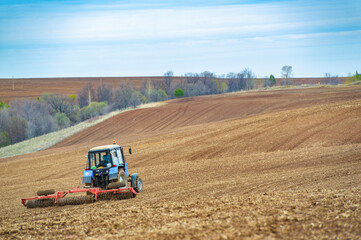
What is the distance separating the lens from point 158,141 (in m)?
35.0

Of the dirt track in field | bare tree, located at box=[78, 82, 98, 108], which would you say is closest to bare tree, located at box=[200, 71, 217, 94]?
bare tree, located at box=[78, 82, 98, 108]

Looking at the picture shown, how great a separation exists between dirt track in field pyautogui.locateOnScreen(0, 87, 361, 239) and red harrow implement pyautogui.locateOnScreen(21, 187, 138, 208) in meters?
0.36

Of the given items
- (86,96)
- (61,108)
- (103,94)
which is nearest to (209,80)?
(103,94)

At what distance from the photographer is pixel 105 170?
16000 mm

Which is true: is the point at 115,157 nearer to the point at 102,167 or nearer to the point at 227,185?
the point at 102,167

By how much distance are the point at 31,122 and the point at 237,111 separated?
4404cm

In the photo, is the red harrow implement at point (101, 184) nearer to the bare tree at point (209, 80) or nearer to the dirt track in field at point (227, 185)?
the dirt track in field at point (227, 185)

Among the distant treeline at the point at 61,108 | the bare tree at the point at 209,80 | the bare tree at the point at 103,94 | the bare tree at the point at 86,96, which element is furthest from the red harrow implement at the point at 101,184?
the bare tree at the point at 209,80

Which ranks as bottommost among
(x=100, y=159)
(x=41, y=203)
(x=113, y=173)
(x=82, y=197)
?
(x=41, y=203)

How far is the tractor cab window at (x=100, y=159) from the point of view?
1633 centimetres

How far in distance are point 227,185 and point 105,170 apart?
499 centimetres

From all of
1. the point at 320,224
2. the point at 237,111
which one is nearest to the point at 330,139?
the point at 320,224

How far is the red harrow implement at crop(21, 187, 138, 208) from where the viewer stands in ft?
49.0

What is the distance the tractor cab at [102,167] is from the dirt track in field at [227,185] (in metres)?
1.25
